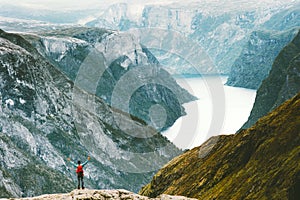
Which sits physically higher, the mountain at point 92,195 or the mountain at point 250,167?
the mountain at point 92,195

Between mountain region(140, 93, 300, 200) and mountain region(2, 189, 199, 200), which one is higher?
mountain region(2, 189, 199, 200)

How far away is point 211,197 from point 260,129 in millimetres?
22574

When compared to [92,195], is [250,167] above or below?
below

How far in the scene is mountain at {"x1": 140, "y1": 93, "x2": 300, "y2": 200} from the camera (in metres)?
80.1

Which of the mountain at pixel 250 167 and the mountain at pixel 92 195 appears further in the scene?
the mountain at pixel 250 167

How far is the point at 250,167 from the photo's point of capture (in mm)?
93750

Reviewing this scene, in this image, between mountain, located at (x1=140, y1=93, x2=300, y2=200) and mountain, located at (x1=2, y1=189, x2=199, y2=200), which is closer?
mountain, located at (x1=2, y1=189, x2=199, y2=200)

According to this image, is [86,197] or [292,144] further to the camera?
[292,144]

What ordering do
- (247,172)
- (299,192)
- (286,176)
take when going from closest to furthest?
1. (299,192)
2. (286,176)
3. (247,172)

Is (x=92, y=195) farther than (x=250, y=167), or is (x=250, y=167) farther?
(x=250, y=167)

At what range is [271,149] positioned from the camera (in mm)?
93750

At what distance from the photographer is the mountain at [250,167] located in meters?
80.1

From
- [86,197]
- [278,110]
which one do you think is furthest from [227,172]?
[86,197]

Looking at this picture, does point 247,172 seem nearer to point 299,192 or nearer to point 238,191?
point 238,191
